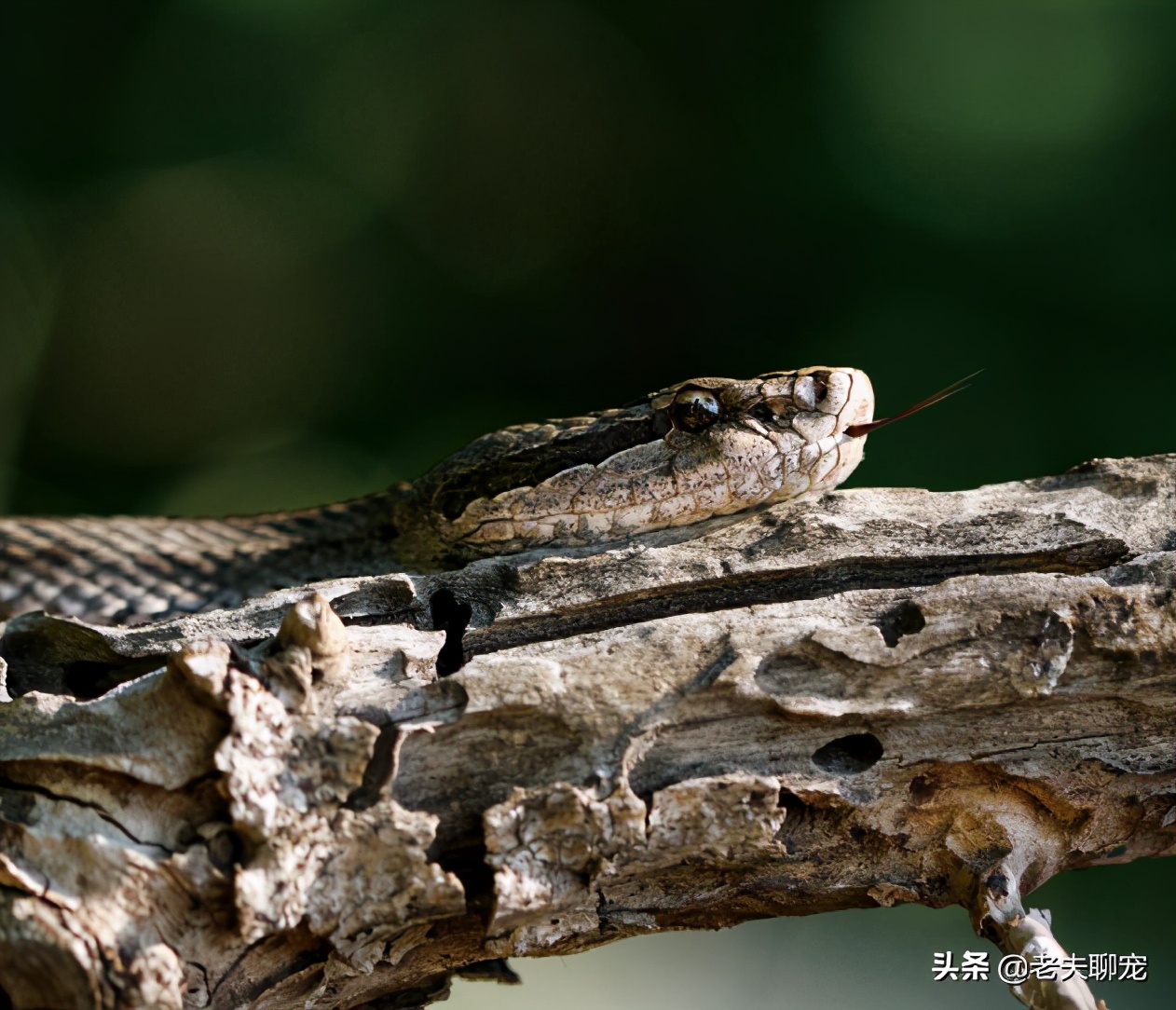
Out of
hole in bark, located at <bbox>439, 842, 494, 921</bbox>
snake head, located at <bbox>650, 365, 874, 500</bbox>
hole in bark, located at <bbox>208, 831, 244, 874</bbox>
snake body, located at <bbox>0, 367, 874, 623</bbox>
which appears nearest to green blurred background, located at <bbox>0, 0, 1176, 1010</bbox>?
snake body, located at <bbox>0, 367, 874, 623</bbox>

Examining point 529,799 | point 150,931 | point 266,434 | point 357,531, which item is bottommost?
point 150,931

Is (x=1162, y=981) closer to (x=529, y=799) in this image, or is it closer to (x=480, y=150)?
(x=529, y=799)

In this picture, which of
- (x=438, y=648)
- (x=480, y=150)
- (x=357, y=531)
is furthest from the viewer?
(x=480, y=150)

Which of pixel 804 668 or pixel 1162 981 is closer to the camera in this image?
pixel 804 668

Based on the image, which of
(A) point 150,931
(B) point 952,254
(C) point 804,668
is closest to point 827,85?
(B) point 952,254

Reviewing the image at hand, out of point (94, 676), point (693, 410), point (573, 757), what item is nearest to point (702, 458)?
point (693, 410)

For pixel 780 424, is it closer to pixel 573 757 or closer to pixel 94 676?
pixel 573 757

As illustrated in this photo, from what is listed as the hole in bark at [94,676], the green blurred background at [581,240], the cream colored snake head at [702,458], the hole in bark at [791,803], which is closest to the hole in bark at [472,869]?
the hole in bark at [791,803]

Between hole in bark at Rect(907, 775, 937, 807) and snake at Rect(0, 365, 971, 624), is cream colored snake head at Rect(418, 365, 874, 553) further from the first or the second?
hole in bark at Rect(907, 775, 937, 807)
